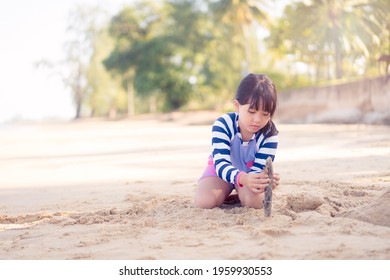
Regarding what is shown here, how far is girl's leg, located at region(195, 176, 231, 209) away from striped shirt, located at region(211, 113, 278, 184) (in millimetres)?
185

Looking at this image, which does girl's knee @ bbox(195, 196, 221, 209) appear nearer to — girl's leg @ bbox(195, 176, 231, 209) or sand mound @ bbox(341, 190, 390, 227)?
girl's leg @ bbox(195, 176, 231, 209)

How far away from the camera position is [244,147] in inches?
153

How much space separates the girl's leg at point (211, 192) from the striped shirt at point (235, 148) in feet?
0.61

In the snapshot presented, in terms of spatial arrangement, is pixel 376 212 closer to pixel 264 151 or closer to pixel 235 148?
pixel 264 151

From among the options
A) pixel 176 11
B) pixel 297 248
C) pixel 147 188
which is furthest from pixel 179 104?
pixel 297 248

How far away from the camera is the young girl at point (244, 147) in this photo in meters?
3.49

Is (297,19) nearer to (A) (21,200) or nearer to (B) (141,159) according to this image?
(B) (141,159)

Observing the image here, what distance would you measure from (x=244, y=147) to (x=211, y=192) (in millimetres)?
417

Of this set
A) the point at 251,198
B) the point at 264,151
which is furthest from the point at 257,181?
the point at 264,151

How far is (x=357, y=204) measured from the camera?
3891 mm

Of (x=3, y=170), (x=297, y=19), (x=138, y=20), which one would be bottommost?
(x=3, y=170)

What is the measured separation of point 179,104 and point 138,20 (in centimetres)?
724

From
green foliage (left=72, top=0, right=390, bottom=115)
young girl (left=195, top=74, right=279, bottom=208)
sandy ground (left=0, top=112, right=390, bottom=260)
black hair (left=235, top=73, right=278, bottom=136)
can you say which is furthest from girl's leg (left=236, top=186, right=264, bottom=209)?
green foliage (left=72, top=0, right=390, bottom=115)

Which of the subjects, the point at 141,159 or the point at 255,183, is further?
the point at 141,159
